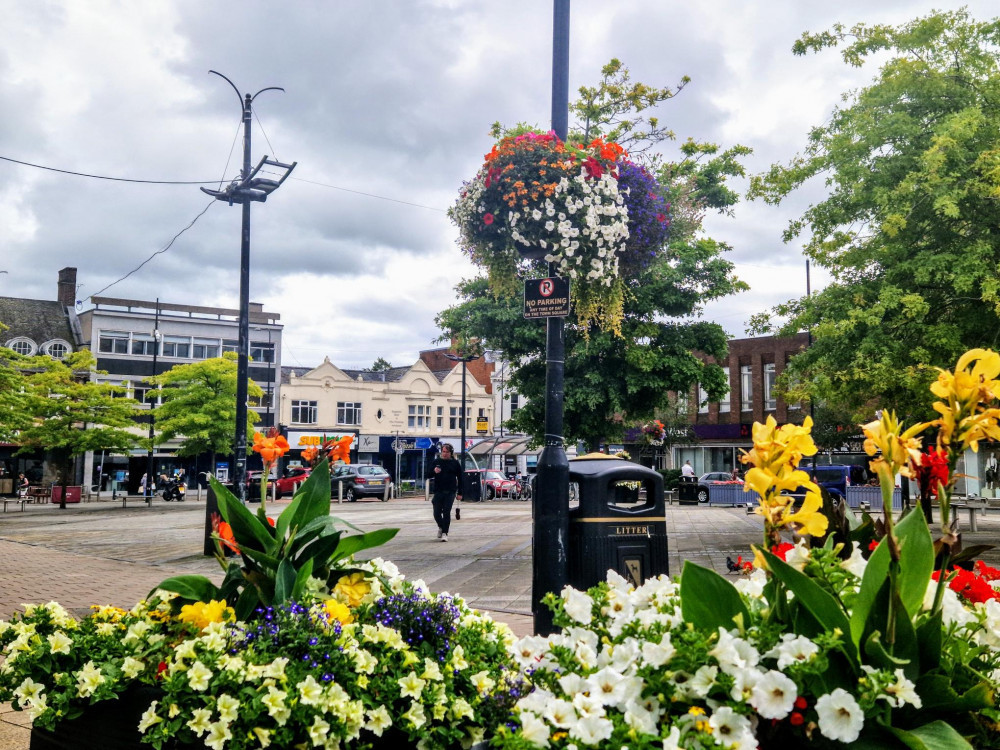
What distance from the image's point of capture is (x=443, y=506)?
14.9 m

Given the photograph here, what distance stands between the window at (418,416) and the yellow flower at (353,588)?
185ft

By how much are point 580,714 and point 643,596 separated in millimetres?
589

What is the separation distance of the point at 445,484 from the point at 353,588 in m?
11.8

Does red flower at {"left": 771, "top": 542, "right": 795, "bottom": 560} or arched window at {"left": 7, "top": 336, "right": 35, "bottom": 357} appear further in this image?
arched window at {"left": 7, "top": 336, "right": 35, "bottom": 357}

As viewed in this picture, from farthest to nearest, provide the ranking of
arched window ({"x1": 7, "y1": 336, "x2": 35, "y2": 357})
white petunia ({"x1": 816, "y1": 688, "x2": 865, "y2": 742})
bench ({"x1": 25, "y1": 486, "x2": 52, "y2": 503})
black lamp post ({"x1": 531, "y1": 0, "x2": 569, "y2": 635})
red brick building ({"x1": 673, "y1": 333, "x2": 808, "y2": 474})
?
1. arched window ({"x1": 7, "y1": 336, "x2": 35, "y2": 357})
2. red brick building ({"x1": 673, "y1": 333, "x2": 808, "y2": 474})
3. bench ({"x1": 25, "y1": 486, "x2": 52, "y2": 503})
4. black lamp post ({"x1": 531, "y1": 0, "x2": 569, "y2": 635})
5. white petunia ({"x1": 816, "y1": 688, "x2": 865, "y2": 742})

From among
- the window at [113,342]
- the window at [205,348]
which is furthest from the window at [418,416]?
the window at [113,342]

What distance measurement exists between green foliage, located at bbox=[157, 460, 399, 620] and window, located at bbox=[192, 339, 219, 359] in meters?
54.4

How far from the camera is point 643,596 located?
216 centimetres

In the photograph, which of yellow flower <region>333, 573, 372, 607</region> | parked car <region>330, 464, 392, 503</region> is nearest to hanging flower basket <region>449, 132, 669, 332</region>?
yellow flower <region>333, 573, 372, 607</region>

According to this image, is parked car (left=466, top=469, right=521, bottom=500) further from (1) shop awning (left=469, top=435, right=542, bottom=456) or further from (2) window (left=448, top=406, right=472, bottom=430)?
(2) window (left=448, top=406, right=472, bottom=430)

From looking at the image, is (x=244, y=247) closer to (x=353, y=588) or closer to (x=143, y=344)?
(x=353, y=588)

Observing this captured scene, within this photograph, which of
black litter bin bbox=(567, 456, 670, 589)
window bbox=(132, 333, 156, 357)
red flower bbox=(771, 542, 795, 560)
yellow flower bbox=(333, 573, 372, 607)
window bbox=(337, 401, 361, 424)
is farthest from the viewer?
window bbox=(337, 401, 361, 424)

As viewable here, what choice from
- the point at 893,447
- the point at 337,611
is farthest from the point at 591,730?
the point at 337,611

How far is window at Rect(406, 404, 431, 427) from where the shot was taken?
59531 mm
